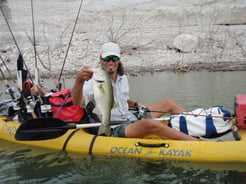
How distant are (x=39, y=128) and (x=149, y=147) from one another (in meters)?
1.57

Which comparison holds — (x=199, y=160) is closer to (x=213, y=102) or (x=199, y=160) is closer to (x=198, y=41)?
(x=213, y=102)

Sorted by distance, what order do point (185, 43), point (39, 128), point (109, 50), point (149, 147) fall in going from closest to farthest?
point (109, 50)
point (149, 147)
point (39, 128)
point (185, 43)

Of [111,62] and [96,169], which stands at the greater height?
[111,62]

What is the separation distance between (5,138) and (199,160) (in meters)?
3.15

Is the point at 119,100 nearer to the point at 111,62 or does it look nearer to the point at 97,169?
the point at 111,62

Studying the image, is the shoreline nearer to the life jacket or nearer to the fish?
the life jacket

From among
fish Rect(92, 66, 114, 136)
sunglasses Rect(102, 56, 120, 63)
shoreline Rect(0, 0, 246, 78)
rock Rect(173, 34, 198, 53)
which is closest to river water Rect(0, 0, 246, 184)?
fish Rect(92, 66, 114, 136)

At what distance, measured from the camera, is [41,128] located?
484 centimetres

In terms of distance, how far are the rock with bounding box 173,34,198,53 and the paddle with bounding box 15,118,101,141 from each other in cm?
1492

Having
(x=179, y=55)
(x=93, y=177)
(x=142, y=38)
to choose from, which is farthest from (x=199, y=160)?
(x=142, y=38)

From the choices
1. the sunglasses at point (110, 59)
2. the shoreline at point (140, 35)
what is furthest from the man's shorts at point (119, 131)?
the shoreline at point (140, 35)

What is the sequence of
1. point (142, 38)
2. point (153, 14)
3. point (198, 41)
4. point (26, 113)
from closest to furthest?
point (26, 113), point (198, 41), point (142, 38), point (153, 14)

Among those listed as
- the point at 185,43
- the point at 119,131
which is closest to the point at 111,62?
the point at 119,131

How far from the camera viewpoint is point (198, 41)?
1978 cm
